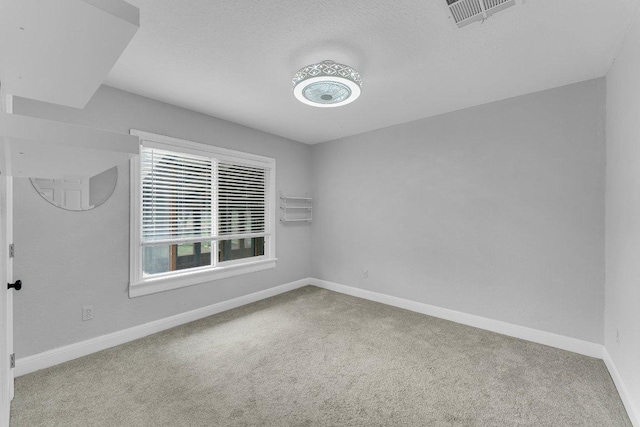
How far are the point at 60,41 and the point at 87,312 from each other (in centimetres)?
287

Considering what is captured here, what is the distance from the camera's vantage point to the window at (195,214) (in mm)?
2924

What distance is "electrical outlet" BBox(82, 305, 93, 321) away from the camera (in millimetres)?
2510

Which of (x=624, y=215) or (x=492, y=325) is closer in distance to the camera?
(x=624, y=215)

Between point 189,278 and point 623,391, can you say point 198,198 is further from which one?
point 623,391

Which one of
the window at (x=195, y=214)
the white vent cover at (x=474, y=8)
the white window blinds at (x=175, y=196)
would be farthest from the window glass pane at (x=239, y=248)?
the white vent cover at (x=474, y=8)

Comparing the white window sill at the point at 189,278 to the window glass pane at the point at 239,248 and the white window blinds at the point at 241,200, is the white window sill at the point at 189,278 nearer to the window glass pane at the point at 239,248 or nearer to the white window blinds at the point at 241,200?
the window glass pane at the point at 239,248

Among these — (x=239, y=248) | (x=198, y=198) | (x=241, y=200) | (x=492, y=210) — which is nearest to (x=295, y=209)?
(x=241, y=200)

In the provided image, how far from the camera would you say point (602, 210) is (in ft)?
8.07

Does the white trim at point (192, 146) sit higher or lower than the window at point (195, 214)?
higher

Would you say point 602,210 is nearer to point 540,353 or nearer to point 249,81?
point 540,353

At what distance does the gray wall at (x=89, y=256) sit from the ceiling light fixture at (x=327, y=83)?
166cm

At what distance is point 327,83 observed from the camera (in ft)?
7.29

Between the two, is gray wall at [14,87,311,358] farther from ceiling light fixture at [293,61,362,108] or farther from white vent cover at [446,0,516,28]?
white vent cover at [446,0,516,28]

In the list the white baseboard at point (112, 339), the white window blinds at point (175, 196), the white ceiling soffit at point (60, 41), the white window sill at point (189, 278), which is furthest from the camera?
the white window blinds at point (175, 196)
